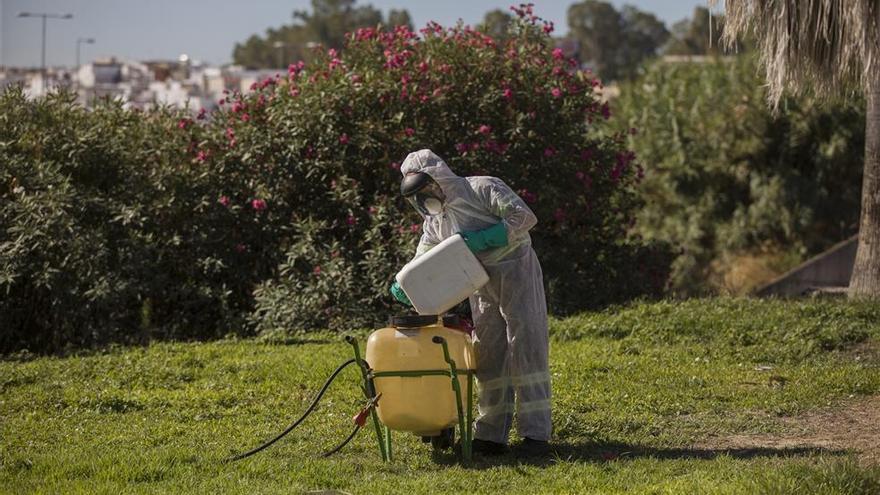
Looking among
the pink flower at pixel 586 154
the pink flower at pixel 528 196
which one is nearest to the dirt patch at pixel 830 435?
the pink flower at pixel 528 196

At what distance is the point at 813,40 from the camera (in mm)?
10883

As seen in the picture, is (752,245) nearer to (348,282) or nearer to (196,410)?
(348,282)

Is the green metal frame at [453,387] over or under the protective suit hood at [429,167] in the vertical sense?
under

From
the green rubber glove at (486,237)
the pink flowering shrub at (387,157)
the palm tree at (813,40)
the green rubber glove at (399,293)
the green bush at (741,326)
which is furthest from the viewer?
the pink flowering shrub at (387,157)

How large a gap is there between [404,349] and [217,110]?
703 centimetres

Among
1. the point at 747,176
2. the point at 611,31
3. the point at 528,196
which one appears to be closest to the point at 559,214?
the point at 528,196

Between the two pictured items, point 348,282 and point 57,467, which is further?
point 348,282

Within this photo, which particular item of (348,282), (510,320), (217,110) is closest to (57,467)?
(510,320)

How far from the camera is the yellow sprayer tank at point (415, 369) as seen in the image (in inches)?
254

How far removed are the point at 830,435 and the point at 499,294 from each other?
209 centimetres

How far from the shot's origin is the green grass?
20.7ft

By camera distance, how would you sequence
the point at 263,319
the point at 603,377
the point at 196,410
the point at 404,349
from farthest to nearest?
1. the point at 263,319
2. the point at 603,377
3. the point at 196,410
4. the point at 404,349

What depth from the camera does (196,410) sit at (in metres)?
8.29

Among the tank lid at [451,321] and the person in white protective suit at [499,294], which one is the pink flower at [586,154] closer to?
the person in white protective suit at [499,294]
